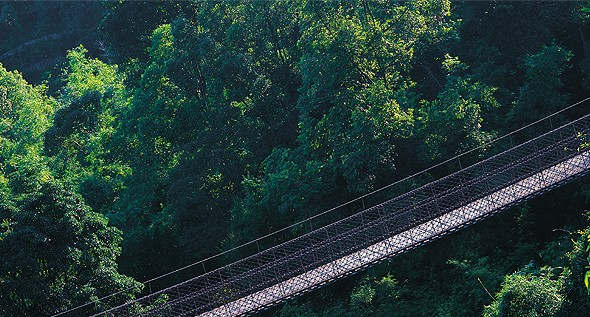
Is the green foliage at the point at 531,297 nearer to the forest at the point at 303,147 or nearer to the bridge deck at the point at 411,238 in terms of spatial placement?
the forest at the point at 303,147

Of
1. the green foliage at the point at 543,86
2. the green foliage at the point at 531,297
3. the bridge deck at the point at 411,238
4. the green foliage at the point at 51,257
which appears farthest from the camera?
the green foliage at the point at 543,86

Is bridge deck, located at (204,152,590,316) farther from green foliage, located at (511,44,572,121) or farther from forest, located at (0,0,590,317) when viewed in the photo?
green foliage, located at (511,44,572,121)

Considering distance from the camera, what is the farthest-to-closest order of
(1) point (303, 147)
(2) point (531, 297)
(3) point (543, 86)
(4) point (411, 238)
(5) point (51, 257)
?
1. (1) point (303, 147)
2. (3) point (543, 86)
3. (5) point (51, 257)
4. (4) point (411, 238)
5. (2) point (531, 297)

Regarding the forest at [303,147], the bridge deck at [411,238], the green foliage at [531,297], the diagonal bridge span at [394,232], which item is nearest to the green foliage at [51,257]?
the forest at [303,147]

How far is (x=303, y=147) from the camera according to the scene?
79.2 feet

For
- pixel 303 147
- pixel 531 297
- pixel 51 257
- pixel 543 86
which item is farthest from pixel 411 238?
pixel 51 257

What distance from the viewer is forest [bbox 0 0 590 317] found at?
19.9 metres

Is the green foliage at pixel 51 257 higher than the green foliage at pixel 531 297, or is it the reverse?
the green foliage at pixel 51 257

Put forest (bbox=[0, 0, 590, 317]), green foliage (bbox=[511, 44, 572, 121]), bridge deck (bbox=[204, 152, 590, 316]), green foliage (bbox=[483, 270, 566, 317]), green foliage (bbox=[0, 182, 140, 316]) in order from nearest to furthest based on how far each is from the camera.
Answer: green foliage (bbox=[483, 270, 566, 317]), bridge deck (bbox=[204, 152, 590, 316]), green foliage (bbox=[0, 182, 140, 316]), forest (bbox=[0, 0, 590, 317]), green foliage (bbox=[511, 44, 572, 121])

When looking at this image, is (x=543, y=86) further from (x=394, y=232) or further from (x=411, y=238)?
(x=411, y=238)

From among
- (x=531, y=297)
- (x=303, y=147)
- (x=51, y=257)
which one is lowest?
(x=531, y=297)

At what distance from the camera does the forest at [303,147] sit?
1992cm

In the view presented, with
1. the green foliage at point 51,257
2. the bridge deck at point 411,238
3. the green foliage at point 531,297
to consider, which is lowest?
the green foliage at point 531,297

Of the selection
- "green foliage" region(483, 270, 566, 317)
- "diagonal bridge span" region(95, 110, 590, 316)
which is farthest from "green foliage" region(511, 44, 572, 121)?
"green foliage" region(483, 270, 566, 317)
